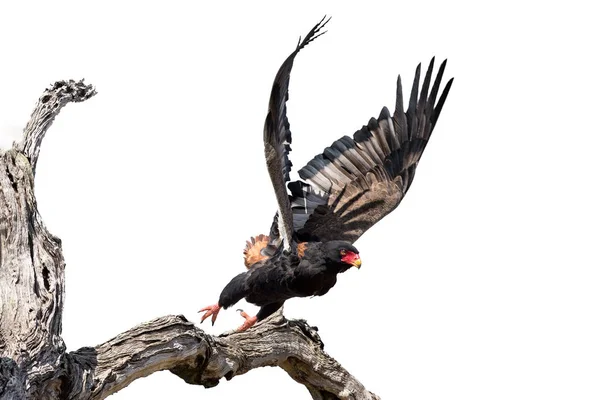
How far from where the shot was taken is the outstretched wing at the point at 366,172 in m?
8.42

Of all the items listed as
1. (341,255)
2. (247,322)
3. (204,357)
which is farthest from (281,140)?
(204,357)

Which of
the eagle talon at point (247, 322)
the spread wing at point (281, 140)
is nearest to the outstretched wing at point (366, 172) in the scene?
the spread wing at point (281, 140)

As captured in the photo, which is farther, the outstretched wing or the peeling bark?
the outstretched wing

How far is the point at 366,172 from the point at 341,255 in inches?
63.8

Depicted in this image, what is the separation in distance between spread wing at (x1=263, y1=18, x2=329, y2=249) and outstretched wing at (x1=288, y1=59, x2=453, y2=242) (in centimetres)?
53

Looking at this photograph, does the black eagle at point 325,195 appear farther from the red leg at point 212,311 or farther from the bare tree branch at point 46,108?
the bare tree branch at point 46,108

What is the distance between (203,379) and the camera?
6.74 meters

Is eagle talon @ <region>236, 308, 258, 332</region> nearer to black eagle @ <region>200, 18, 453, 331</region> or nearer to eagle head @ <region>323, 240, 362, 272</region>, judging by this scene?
black eagle @ <region>200, 18, 453, 331</region>

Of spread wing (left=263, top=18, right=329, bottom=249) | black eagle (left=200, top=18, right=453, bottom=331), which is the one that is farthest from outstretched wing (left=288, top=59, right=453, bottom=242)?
spread wing (left=263, top=18, right=329, bottom=249)

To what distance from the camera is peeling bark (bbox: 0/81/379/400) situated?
17.7ft

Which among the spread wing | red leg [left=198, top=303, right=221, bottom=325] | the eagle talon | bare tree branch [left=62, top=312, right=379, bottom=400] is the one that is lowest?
bare tree branch [left=62, top=312, right=379, bottom=400]

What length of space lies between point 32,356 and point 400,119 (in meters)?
4.69

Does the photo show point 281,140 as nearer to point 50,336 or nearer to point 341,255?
point 341,255

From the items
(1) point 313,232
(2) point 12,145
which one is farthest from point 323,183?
(2) point 12,145
